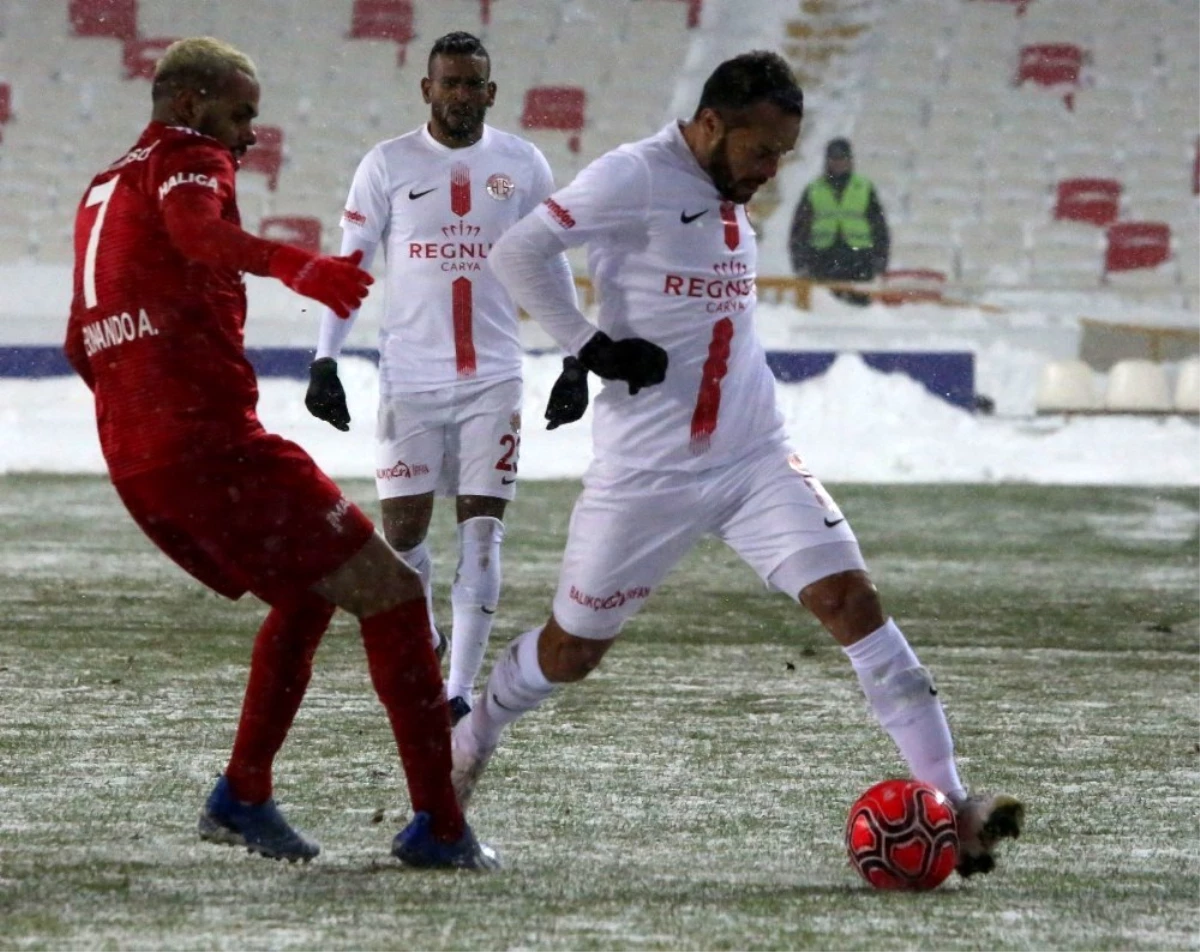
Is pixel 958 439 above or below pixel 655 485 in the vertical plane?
below

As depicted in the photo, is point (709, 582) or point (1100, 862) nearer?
point (1100, 862)

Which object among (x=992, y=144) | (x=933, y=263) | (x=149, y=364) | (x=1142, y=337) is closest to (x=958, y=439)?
(x=1142, y=337)

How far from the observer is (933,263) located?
2209 centimetres

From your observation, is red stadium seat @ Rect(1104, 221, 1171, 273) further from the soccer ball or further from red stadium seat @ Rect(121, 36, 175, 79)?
the soccer ball

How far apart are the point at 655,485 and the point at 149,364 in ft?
3.76

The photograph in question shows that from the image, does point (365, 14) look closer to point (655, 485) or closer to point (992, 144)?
point (992, 144)

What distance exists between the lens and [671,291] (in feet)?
14.9

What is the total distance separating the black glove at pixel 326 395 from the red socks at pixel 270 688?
80.9 inches

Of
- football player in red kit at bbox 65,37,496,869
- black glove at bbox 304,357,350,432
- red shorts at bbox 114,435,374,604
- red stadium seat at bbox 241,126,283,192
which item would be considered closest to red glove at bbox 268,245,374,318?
football player in red kit at bbox 65,37,496,869

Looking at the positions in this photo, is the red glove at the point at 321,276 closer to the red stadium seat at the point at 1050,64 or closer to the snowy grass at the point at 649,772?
the snowy grass at the point at 649,772

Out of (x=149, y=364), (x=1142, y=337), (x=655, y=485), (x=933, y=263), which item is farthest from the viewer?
(x=933, y=263)

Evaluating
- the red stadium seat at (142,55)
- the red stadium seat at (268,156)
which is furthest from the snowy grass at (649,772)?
the red stadium seat at (142,55)

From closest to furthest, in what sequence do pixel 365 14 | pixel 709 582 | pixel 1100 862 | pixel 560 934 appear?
pixel 560 934 < pixel 1100 862 < pixel 709 582 < pixel 365 14

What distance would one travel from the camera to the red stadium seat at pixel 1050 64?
79.4ft
